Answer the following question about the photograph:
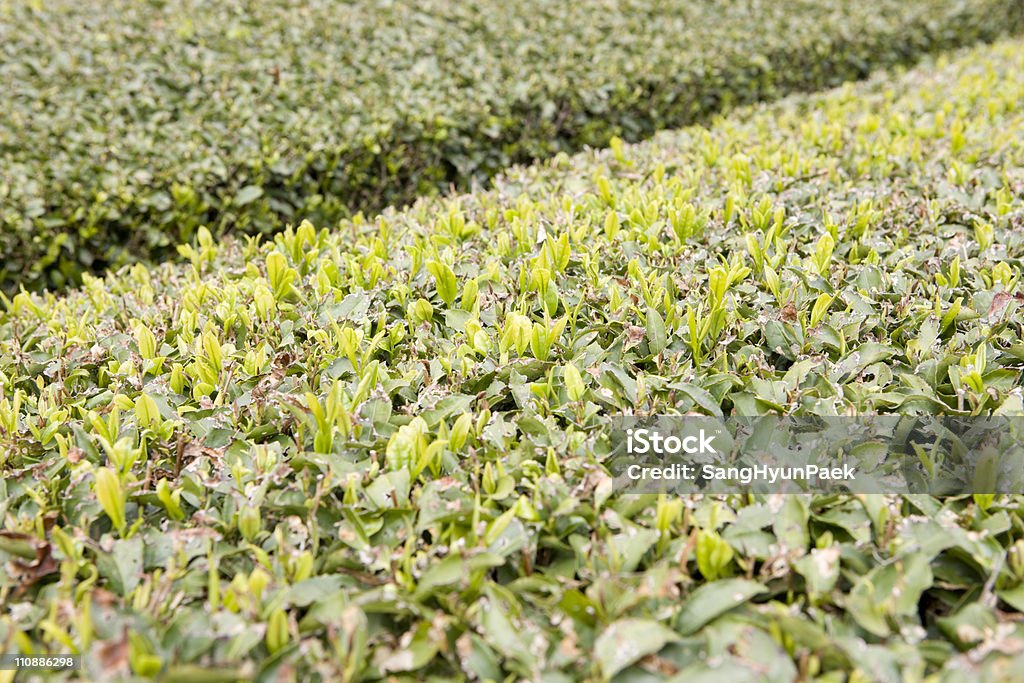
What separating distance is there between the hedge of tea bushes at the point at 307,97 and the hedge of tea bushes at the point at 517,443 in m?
1.82

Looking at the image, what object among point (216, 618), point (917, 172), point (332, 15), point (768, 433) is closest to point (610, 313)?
point (768, 433)

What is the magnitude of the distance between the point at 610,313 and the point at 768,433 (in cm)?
65

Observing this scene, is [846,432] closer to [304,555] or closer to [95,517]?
[304,555]

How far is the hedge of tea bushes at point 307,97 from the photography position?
483cm

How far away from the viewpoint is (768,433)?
197cm

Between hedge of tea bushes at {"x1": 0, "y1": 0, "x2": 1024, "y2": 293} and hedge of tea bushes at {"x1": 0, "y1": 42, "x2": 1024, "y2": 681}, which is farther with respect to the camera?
hedge of tea bushes at {"x1": 0, "y1": 0, "x2": 1024, "y2": 293}

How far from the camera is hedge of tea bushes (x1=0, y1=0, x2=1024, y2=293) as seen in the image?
4832 mm

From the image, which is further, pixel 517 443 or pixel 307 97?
pixel 307 97

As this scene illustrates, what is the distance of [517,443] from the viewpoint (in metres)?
2.00

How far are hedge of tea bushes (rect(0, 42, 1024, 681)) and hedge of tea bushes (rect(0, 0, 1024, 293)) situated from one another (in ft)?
5.97

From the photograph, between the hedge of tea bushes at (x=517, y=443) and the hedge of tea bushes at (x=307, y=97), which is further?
the hedge of tea bushes at (x=307, y=97)

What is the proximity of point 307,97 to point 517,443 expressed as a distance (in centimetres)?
416

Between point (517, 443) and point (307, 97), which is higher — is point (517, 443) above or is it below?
below

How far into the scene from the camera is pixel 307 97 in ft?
17.9
